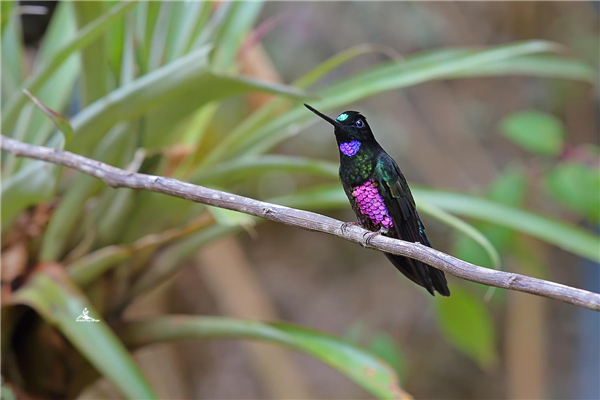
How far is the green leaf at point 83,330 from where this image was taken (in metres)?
0.92

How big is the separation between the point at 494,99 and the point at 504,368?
1386 millimetres

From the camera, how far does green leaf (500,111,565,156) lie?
1344 millimetres

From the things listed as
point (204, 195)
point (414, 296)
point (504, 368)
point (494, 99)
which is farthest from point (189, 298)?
point (204, 195)

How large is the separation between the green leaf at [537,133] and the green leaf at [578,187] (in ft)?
0.19

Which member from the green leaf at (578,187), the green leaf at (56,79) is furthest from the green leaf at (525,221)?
the green leaf at (56,79)

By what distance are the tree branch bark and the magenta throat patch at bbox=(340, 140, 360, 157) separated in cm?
10

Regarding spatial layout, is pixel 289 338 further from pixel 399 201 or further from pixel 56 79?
pixel 56 79

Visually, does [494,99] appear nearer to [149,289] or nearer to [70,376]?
[149,289]

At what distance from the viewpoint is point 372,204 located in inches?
28.9

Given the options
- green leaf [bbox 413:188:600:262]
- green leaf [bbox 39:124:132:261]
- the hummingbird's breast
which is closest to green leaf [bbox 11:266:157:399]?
green leaf [bbox 39:124:132:261]

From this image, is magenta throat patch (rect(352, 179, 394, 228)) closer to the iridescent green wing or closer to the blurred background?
the iridescent green wing

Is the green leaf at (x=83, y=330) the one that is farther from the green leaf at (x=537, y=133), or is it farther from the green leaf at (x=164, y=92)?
the green leaf at (x=537, y=133)

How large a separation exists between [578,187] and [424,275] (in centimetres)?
82

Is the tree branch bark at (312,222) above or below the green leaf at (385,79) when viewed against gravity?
below
